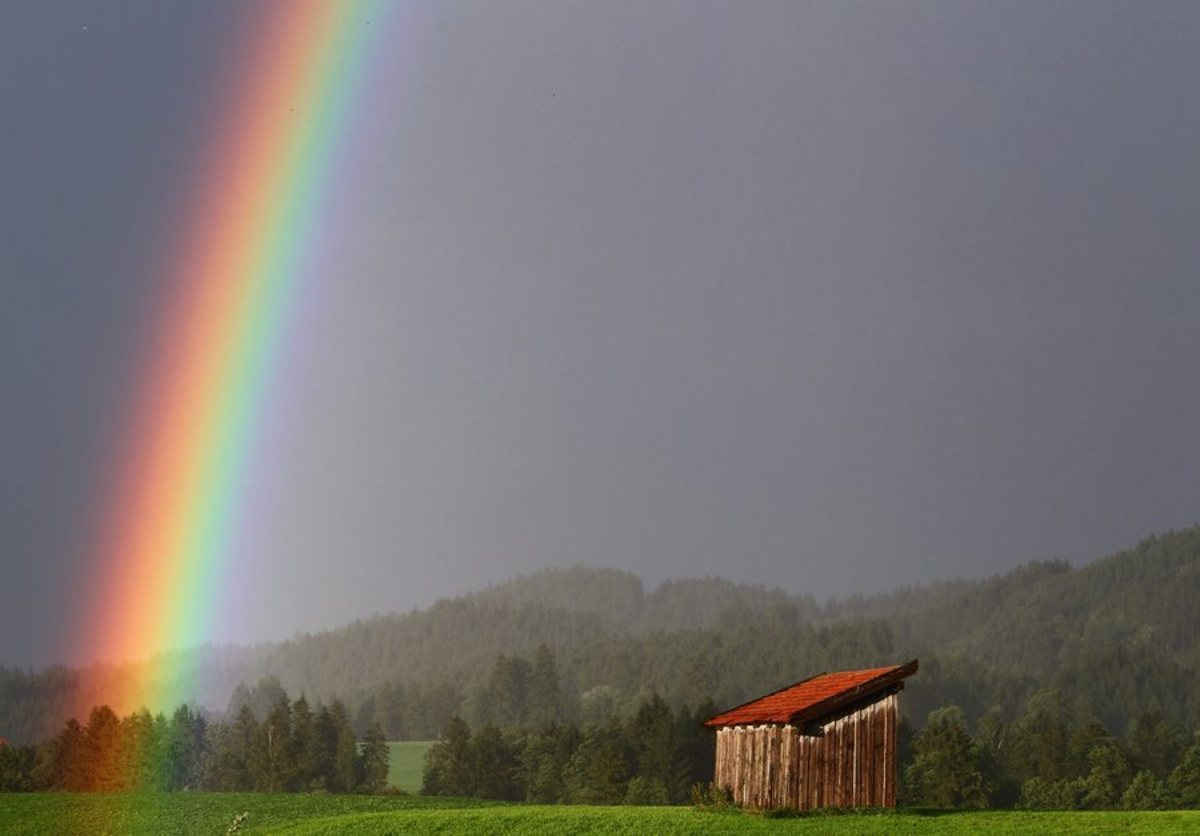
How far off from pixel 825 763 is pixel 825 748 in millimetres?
576

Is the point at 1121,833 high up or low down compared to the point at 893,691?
down

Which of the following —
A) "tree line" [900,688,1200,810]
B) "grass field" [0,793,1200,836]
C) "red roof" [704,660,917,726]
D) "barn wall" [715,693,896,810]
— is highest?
"red roof" [704,660,917,726]

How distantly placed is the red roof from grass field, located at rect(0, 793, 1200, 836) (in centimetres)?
384

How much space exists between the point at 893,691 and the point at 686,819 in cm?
1001

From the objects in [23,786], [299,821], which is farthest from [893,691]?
[23,786]

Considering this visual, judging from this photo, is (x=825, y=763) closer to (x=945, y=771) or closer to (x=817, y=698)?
(x=817, y=698)

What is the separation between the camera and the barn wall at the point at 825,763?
50.1 metres

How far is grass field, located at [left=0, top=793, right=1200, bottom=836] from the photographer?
152ft

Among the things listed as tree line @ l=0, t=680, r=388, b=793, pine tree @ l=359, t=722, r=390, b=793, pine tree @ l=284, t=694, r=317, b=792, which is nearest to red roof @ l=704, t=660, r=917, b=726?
tree line @ l=0, t=680, r=388, b=793

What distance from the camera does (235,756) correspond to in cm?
16225

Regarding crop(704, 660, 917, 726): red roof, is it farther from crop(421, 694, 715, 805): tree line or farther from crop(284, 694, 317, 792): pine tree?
crop(284, 694, 317, 792): pine tree

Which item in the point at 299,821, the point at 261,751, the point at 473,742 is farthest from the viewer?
the point at 261,751

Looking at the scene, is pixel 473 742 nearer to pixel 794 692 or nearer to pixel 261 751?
pixel 261 751

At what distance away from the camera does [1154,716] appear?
145625mm
